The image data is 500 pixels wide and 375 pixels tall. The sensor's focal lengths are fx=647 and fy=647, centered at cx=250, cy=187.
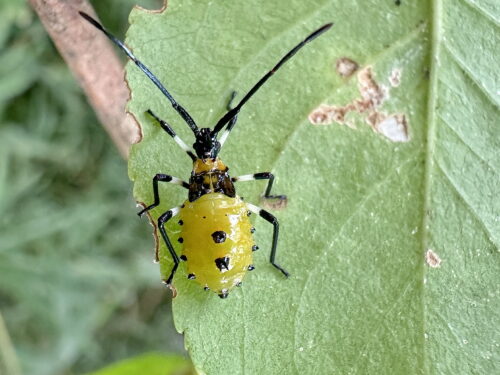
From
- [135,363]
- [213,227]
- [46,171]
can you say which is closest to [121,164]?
[46,171]

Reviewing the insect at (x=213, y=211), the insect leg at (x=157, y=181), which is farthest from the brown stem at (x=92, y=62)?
the insect leg at (x=157, y=181)

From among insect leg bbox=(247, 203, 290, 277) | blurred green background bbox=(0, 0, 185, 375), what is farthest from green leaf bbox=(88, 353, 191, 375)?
blurred green background bbox=(0, 0, 185, 375)

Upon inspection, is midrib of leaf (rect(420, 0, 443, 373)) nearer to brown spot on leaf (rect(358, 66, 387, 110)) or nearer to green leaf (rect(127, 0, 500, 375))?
green leaf (rect(127, 0, 500, 375))

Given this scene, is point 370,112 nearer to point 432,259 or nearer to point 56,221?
point 432,259

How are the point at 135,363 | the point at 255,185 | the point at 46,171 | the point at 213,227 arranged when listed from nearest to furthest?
the point at 255,185 < the point at 213,227 < the point at 135,363 < the point at 46,171

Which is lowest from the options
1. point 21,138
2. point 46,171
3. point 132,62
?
point 46,171

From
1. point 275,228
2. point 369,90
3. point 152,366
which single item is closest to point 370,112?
point 369,90

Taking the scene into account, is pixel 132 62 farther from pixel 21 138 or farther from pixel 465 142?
pixel 21 138

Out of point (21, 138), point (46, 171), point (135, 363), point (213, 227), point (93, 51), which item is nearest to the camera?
point (93, 51)

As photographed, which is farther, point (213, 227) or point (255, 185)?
point (213, 227)
